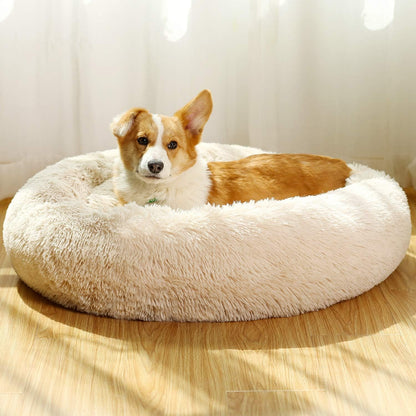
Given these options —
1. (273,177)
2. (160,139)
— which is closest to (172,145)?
(160,139)

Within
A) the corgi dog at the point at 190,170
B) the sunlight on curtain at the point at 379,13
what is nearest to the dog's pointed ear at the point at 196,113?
the corgi dog at the point at 190,170

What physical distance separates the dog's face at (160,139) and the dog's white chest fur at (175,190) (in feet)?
0.12

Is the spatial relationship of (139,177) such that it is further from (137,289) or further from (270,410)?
(270,410)

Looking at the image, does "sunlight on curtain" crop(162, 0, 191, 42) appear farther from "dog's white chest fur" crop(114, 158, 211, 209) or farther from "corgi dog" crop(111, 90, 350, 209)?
"dog's white chest fur" crop(114, 158, 211, 209)

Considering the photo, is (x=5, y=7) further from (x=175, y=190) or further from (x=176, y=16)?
(x=175, y=190)

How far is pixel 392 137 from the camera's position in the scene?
120 inches

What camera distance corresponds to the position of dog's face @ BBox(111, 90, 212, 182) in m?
1.95

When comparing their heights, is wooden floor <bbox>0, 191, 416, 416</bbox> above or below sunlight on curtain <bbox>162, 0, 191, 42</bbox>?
below

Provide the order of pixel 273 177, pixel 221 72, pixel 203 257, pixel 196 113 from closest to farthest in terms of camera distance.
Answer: pixel 203 257, pixel 196 113, pixel 273 177, pixel 221 72

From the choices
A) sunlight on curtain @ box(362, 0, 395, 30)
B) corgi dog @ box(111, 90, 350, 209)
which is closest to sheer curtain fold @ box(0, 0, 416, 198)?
sunlight on curtain @ box(362, 0, 395, 30)

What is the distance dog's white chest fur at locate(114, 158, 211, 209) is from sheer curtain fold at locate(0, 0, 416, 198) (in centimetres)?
106

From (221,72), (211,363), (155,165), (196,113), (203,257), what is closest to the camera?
(211,363)

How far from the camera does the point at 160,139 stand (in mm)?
1971

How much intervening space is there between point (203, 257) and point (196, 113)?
0.58m
